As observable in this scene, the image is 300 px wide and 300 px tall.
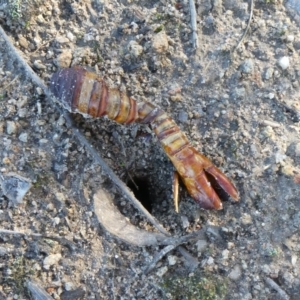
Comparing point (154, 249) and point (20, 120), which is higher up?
point (20, 120)

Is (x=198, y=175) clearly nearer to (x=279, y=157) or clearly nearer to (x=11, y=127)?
(x=279, y=157)

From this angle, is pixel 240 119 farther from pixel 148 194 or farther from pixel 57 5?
pixel 57 5

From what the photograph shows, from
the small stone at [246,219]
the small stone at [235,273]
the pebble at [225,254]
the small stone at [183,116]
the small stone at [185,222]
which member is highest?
the small stone at [183,116]

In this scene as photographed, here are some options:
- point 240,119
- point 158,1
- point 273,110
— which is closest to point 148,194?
point 240,119

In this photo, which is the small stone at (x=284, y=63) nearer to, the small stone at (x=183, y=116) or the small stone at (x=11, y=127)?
the small stone at (x=183, y=116)

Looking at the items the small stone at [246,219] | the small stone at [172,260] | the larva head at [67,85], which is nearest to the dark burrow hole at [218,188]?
the small stone at [246,219]
